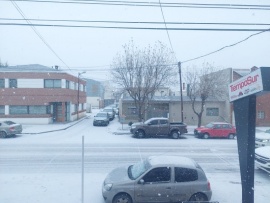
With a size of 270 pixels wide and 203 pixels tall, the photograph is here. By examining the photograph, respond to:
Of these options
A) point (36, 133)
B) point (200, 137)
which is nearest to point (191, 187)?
point (200, 137)

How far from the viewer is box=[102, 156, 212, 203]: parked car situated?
7.49 meters

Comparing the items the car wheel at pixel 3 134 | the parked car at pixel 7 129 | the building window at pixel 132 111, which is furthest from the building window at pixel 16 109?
the building window at pixel 132 111

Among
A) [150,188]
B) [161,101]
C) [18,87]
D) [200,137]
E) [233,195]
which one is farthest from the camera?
[161,101]

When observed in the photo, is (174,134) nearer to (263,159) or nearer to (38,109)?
(263,159)

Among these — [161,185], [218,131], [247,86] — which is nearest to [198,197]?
[161,185]

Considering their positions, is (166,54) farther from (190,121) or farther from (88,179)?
(88,179)

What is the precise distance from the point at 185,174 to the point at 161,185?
2.35 feet

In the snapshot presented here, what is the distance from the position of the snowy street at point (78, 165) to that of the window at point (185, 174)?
98 cm

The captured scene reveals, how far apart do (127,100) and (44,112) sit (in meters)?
8.38

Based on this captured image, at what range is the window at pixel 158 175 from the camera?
7684mm

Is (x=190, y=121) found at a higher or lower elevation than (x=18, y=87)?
lower

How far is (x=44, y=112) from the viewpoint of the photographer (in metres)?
25.8

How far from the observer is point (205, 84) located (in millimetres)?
25984

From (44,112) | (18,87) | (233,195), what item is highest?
(18,87)
